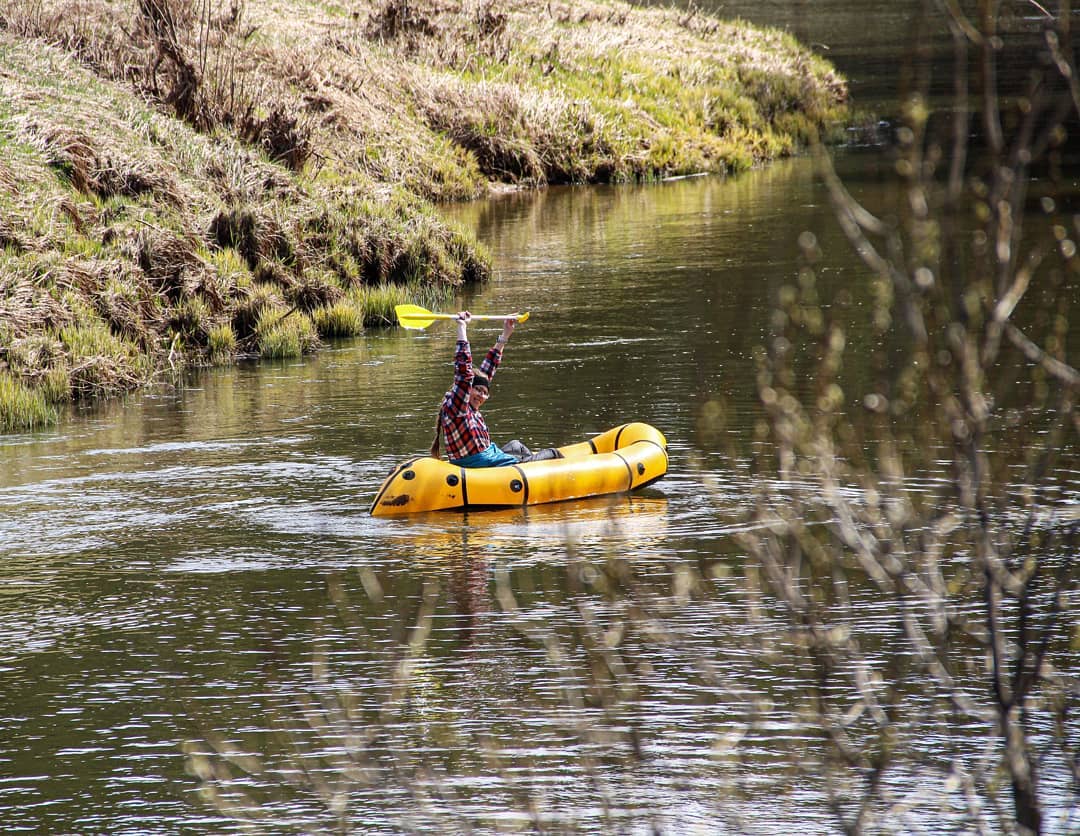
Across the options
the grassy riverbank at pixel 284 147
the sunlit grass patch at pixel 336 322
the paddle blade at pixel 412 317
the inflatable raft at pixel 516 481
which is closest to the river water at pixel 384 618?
the inflatable raft at pixel 516 481

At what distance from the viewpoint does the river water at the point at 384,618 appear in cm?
702

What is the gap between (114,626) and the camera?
1015 centimetres

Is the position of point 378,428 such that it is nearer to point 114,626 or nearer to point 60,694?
point 114,626

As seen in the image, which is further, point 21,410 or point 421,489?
point 21,410

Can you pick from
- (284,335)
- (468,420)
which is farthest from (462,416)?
(284,335)

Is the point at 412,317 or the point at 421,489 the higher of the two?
the point at 412,317

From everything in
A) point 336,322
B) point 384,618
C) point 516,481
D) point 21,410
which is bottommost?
point 384,618

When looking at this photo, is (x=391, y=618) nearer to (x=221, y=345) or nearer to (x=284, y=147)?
(x=221, y=345)

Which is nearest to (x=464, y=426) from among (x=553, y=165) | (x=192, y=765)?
(x=192, y=765)

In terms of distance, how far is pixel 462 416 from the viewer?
41.9ft

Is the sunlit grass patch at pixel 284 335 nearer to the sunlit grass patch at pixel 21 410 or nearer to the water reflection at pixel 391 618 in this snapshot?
the water reflection at pixel 391 618

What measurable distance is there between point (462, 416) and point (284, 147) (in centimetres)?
1462

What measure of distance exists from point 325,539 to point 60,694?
131 inches

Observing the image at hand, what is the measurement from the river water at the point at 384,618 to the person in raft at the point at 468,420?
53cm
